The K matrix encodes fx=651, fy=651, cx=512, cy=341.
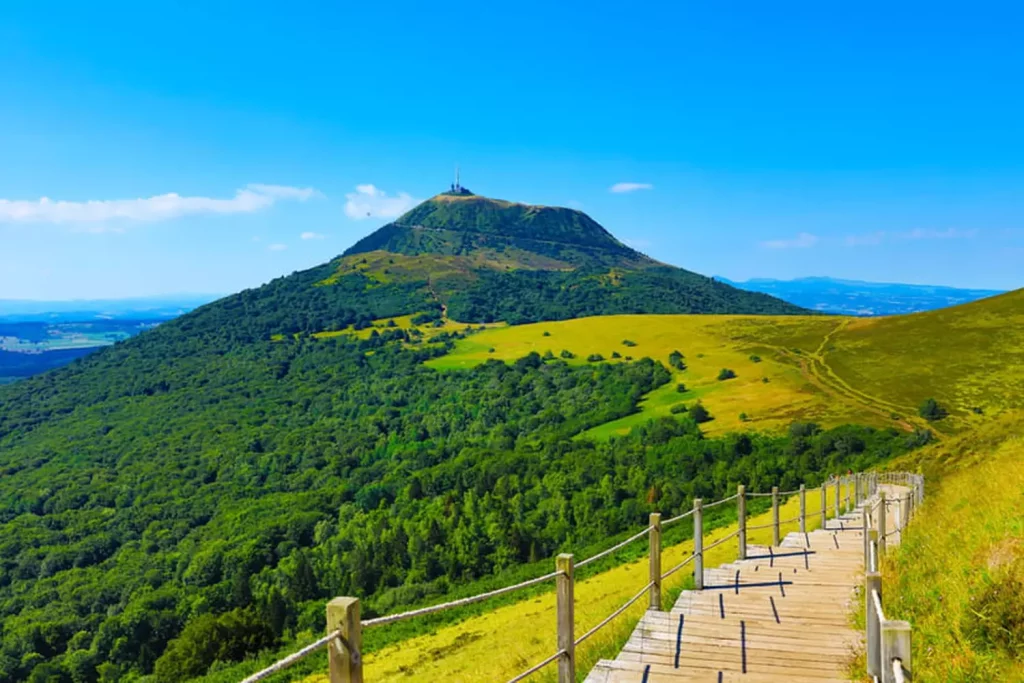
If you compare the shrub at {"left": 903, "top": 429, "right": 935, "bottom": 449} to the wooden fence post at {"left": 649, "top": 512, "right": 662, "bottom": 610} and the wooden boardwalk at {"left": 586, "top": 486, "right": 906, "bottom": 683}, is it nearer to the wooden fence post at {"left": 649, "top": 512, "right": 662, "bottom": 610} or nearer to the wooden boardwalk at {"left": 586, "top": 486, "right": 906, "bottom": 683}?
the wooden boardwalk at {"left": 586, "top": 486, "right": 906, "bottom": 683}

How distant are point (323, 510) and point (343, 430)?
35502 millimetres

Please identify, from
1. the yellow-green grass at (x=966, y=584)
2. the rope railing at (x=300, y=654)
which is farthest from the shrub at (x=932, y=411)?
the rope railing at (x=300, y=654)

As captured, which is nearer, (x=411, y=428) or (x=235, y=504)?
(x=235, y=504)

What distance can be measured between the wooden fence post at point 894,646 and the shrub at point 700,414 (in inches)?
3157

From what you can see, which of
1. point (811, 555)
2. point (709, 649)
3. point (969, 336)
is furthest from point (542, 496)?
point (709, 649)

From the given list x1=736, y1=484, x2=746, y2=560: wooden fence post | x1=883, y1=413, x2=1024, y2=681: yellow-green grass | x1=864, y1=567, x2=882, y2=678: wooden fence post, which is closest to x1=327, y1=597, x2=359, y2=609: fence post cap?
x1=864, y1=567, x2=882, y2=678: wooden fence post

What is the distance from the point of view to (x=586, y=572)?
39938 millimetres

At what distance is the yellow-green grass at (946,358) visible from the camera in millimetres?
69125

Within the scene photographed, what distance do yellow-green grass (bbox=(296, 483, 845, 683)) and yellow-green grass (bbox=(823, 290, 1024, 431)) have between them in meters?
49.1

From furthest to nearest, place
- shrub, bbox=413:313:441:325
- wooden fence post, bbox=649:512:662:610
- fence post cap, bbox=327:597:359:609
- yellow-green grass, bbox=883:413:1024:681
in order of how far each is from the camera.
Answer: shrub, bbox=413:313:441:325 < wooden fence post, bbox=649:512:662:610 < yellow-green grass, bbox=883:413:1024:681 < fence post cap, bbox=327:597:359:609

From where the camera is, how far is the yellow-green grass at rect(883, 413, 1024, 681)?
16.3ft

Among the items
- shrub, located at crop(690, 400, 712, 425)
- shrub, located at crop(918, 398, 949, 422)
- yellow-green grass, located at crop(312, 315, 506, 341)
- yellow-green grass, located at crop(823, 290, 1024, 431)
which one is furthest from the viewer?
yellow-green grass, located at crop(312, 315, 506, 341)

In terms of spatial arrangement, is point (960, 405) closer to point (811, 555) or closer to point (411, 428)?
point (811, 555)

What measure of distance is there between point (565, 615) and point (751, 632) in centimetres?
310
